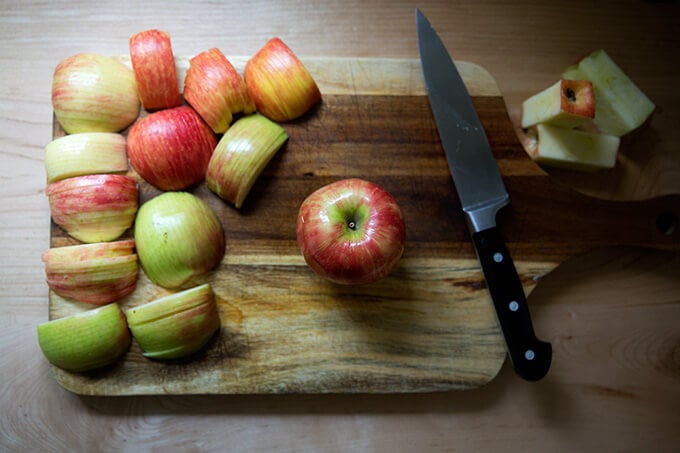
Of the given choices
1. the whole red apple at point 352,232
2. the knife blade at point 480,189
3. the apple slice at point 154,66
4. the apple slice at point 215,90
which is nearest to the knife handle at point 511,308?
the knife blade at point 480,189

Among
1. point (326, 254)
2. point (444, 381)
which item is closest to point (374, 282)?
point (326, 254)

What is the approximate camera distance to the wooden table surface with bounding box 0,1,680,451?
1.50 metres

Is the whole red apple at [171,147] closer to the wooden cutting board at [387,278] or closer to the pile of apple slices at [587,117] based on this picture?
the wooden cutting board at [387,278]

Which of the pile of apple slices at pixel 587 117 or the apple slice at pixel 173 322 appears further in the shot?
the pile of apple slices at pixel 587 117

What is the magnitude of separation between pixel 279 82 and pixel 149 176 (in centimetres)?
44

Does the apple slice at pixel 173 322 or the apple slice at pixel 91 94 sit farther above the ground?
the apple slice at pixel 91 94

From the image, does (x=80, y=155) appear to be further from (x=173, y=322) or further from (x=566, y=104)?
(x=566, y=104)

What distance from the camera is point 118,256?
1385mm

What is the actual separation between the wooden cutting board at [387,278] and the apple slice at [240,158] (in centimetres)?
6

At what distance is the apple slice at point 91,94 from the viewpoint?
1.38 metres

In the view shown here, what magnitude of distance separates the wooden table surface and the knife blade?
157mm

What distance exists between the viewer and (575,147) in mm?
1532

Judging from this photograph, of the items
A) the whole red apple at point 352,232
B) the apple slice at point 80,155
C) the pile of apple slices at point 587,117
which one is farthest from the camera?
the pile of apple slices at point 587,117

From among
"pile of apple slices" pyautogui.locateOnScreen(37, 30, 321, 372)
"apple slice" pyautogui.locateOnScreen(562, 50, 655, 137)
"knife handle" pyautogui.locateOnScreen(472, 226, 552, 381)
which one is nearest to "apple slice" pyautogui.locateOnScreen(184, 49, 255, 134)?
"pile of apple slices" pyautogui.locateOnScreen(37, 30, 321, 372)
